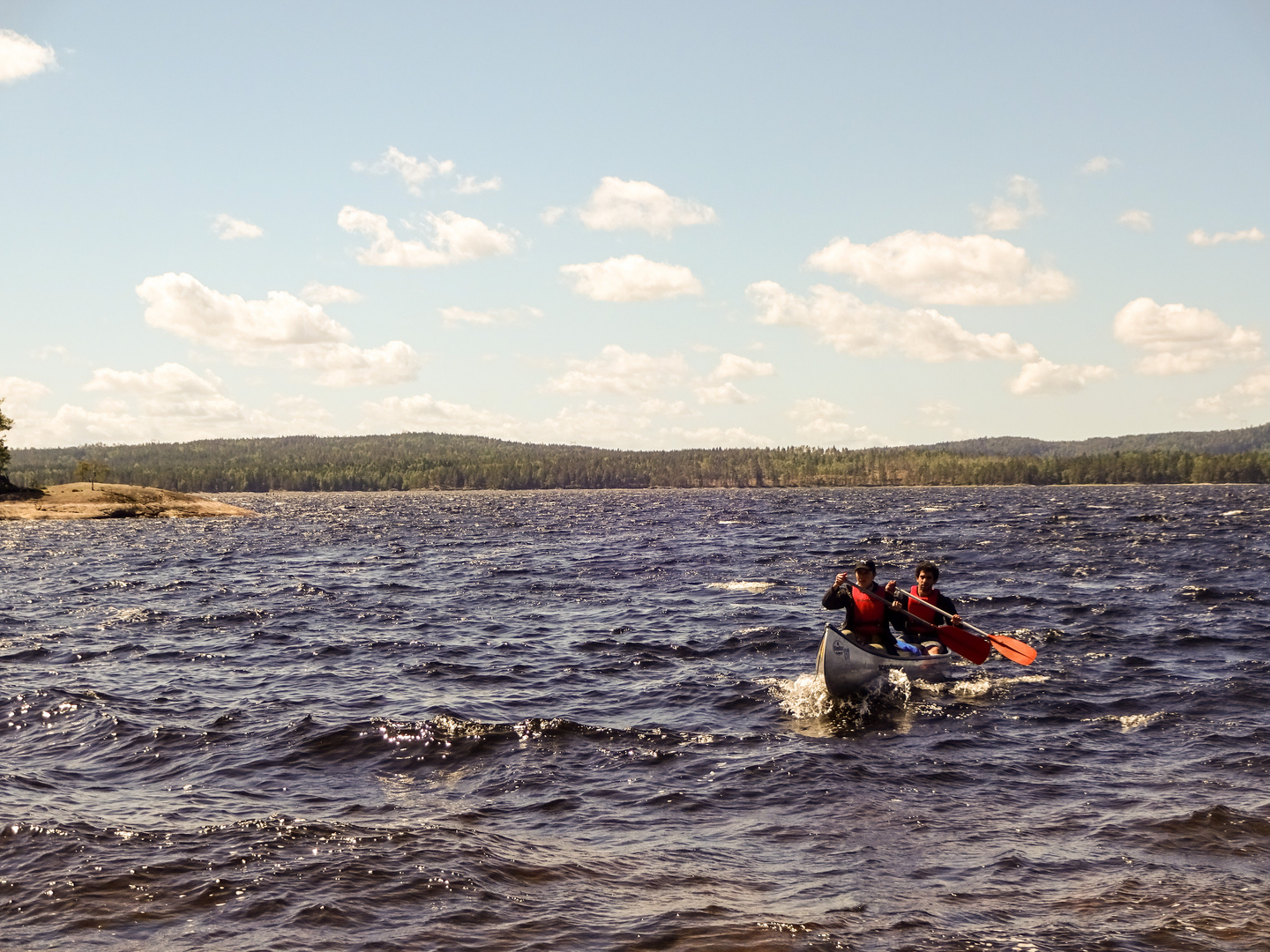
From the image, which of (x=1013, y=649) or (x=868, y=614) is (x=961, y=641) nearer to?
(x=1013, y=649)

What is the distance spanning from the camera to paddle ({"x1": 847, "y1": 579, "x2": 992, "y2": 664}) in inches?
688

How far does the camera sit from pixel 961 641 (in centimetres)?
1766

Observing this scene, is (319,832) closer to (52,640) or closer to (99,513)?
(52,640)

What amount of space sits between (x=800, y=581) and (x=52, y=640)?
23.5 m

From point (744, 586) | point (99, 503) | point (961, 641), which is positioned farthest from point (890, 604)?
point (99, 503)

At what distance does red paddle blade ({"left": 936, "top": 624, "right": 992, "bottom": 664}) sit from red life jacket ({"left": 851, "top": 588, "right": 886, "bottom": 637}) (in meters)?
1.45

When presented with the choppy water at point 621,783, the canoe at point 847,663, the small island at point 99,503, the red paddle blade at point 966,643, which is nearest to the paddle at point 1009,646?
the red paddle blade at point 966,643

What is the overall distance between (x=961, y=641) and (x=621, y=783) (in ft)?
30.2

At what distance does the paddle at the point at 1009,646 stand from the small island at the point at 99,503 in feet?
301

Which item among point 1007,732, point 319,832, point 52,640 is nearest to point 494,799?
point 319,832

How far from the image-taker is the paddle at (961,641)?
688 inches

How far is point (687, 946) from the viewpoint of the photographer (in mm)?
7234

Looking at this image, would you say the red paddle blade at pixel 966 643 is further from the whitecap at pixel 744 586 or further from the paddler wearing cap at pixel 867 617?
the whitecap at pixel 744 586

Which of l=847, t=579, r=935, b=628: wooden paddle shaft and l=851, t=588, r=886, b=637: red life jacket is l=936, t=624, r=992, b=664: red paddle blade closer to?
l=847, t=579, r=935, b=628: wooden paddle shaft
